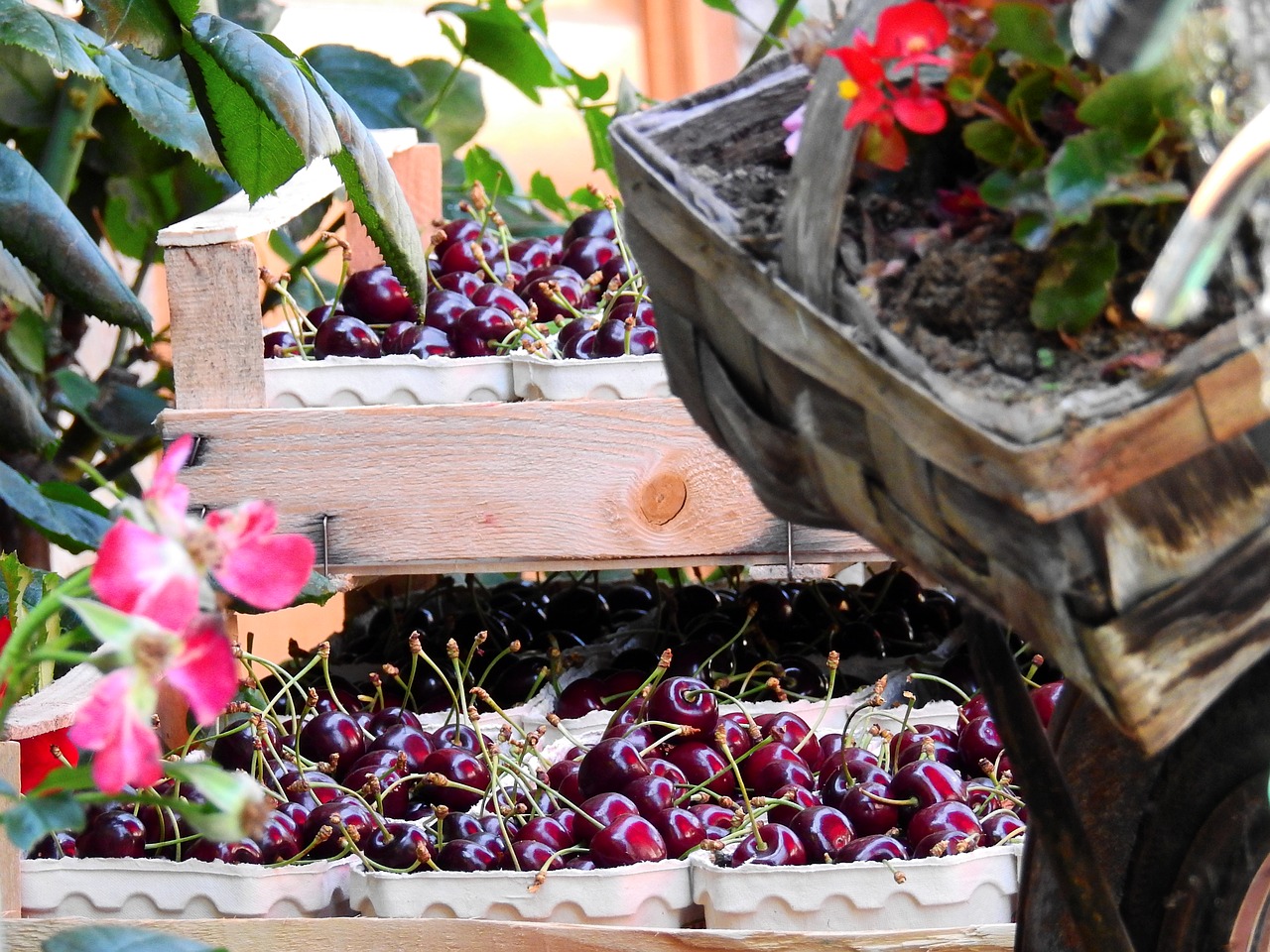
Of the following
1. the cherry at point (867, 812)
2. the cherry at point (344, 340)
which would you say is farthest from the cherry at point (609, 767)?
the cherry at point (344, 340)

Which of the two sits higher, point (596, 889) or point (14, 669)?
point (14, 669)

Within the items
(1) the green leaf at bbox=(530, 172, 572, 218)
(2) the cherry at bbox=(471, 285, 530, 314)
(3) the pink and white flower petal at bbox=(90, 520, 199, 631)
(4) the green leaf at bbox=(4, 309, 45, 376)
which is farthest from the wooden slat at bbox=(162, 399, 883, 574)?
(1) the green leaf at bbox=(530, 172, 572, 218)

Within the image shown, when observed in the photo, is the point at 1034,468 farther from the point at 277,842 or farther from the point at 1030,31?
the point at 277,842

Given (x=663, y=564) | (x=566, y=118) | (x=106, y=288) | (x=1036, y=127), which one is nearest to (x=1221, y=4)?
(x=1036, y=127)

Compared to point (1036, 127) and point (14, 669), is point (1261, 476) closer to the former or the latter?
point (1036, 127)

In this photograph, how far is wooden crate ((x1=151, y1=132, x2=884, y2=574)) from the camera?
927mm

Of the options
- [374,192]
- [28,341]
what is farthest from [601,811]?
[28,341]

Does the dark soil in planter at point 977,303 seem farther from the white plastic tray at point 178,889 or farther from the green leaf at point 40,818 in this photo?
the white plastic tray at point 178,889

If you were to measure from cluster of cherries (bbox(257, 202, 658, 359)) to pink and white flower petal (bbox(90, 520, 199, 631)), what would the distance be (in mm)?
648

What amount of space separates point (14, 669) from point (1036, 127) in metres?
0.27

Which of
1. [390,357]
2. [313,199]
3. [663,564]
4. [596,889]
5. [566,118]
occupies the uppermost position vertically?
[566,118]

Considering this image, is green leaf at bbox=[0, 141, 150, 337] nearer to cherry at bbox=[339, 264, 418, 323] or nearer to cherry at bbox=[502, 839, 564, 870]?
cherry at bbox=[339, 264, 418, 323]

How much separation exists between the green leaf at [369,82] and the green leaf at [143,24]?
912 millimetres

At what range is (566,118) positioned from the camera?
11.1 feet
